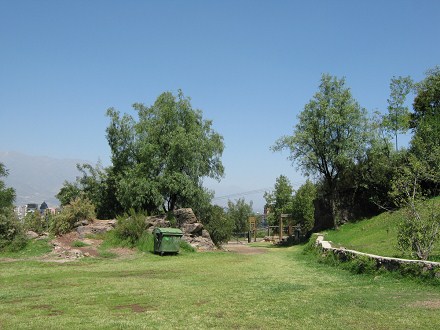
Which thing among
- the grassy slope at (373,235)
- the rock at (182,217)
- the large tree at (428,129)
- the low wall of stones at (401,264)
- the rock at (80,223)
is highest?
the large tree at (428,129)

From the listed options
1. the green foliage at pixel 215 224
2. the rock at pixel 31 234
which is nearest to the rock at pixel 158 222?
the rock at pixel 31 234

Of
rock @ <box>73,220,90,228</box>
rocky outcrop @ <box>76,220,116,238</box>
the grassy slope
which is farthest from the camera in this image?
rock @ <box>73,220,90,228</box>

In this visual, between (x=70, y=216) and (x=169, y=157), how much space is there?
7.13 meters

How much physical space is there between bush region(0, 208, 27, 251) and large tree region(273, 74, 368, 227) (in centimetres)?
2050

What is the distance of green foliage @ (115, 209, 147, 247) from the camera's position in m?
23.1

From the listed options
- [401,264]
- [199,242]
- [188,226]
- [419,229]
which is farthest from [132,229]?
[401,264]

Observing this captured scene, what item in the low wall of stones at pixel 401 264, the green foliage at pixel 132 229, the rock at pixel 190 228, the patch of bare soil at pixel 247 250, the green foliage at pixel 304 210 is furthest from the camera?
the green foliage at pixel 304 210

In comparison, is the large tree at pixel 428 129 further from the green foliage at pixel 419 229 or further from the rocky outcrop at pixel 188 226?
the rocky outcrop at pixel 188 226

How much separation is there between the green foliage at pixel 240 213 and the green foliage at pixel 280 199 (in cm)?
598

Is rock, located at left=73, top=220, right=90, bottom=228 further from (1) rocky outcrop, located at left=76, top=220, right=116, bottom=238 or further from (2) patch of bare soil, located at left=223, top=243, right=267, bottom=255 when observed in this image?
(2) patch of bare soil, located at left=223, top=243, right=267, bottom=255

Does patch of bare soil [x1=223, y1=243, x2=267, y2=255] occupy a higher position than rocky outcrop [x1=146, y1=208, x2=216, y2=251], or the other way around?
rocky outcrop [x1=146, y1=208, x2=216, y2=251]

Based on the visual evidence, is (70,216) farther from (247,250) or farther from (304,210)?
(304,210)

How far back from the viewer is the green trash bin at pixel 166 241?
2130 centimetres

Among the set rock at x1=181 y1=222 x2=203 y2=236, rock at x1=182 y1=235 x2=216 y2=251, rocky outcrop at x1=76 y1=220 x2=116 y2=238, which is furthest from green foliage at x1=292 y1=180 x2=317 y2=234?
rocky outcrop at x1=76 y1=220 x2=116 y2=238
